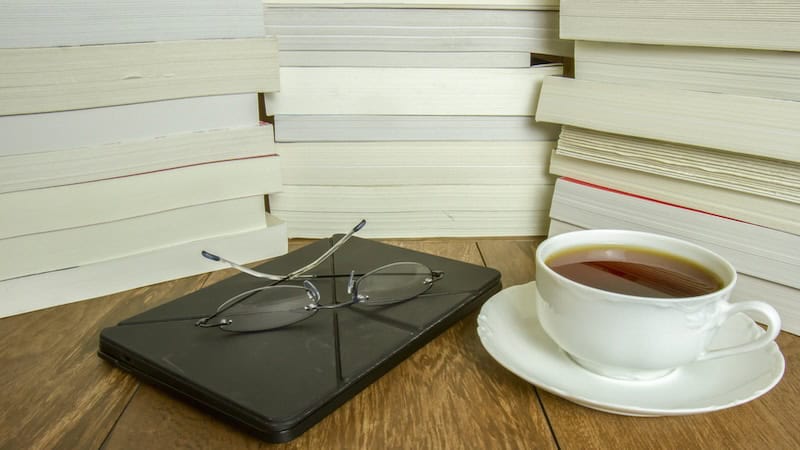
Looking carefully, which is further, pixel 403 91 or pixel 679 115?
pixel 403 91

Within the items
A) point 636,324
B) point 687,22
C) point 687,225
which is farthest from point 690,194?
point 636,324

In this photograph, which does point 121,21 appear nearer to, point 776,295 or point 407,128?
point 407,128

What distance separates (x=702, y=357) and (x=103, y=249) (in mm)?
554

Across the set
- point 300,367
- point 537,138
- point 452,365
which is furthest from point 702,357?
point 537,138

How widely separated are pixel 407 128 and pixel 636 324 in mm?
438

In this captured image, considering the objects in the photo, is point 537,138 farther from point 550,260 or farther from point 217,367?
point 217,367

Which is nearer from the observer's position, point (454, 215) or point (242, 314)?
point (242, 314)

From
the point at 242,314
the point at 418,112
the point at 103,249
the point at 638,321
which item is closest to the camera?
the point at 638,321

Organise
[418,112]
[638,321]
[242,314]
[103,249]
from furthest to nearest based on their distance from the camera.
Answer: [418,112], [103,249], [242,314], [638,321]

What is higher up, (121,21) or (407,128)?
(121,21)

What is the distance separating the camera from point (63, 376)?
516 mm

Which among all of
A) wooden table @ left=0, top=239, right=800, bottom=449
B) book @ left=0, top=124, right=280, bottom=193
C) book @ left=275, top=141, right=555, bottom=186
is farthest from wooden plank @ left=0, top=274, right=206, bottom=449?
book @ left=275, top=141, right=555, bottom=186

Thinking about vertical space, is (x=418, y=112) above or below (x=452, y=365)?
above

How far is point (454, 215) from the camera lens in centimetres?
84
